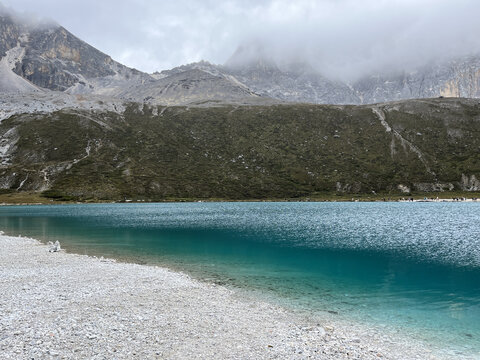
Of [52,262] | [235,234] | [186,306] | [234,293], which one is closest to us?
[186,306]

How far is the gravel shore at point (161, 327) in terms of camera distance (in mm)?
16453

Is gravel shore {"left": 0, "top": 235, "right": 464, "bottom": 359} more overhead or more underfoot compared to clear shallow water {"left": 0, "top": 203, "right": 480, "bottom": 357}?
more overhead

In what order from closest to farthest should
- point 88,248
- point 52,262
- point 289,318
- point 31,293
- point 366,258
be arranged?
point 289,318 → point 31,293 → point 52,262 → point 366,258 → point 88,248

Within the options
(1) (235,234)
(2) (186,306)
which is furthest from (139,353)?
(1) (235,234)

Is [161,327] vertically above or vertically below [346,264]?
above

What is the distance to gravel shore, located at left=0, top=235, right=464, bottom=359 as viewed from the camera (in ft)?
54.0

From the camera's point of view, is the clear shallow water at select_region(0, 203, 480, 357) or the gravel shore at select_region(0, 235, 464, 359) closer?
the gravel shore at select_region(0, 235, 464, 359)

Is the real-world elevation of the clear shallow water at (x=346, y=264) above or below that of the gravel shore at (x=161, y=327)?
below

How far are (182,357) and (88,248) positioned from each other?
148 ft

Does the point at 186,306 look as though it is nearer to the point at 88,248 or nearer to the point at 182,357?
the point at 182,357

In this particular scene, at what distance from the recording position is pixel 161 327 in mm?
19891

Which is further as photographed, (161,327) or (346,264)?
(346,264)

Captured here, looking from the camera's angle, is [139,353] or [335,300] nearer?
[139,353]

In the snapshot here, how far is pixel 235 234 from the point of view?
70.8m
